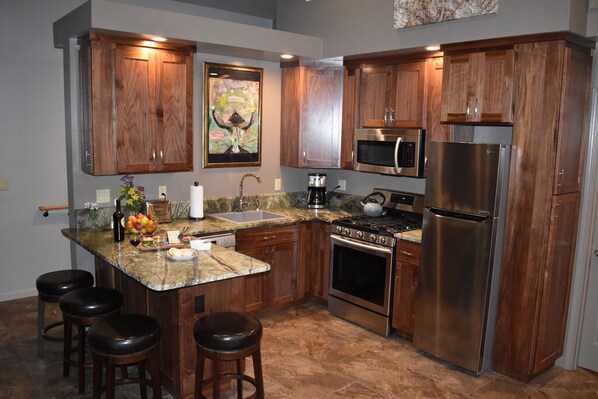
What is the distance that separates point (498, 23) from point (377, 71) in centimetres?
130

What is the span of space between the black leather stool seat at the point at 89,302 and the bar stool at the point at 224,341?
750mm

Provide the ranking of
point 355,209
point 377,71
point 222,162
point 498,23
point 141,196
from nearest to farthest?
point 498,23
point 141,196
point 377,71
point 222,162
point 355,209

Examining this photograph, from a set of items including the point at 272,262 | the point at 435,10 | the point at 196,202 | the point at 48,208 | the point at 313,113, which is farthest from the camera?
the point at 313,113

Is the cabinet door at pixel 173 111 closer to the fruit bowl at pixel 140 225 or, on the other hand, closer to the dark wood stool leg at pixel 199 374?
the fruit bowl at pixel 140 225

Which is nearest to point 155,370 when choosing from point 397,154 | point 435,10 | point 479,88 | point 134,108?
point 134,108

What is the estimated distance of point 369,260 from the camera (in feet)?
14.8

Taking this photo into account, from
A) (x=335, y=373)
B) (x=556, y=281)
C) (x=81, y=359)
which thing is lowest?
(x=335, y=373)

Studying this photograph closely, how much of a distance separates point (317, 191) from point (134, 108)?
2.14 m

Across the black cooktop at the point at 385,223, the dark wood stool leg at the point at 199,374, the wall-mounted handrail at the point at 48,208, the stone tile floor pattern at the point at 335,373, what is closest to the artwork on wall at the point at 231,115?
the black cooktop at the point at 385,223

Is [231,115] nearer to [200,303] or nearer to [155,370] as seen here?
[200,303]

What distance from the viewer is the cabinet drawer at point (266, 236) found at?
181 inches

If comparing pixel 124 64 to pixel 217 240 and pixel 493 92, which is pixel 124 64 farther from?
pixel 493 92

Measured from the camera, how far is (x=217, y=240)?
173 inches

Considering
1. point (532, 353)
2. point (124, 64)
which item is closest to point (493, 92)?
point (532, 353)
